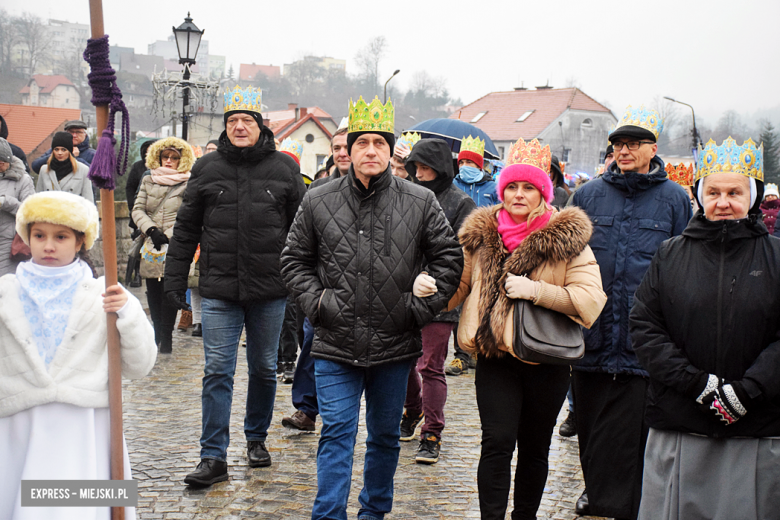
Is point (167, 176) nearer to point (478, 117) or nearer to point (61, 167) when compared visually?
point (61, 167)

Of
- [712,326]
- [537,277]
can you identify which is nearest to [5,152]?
[537,277]

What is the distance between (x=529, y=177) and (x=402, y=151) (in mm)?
2744

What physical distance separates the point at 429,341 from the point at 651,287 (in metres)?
2.21

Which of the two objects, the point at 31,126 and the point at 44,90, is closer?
the point at 44,90

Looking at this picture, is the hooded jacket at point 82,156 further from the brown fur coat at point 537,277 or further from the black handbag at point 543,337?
the black handbag at point 543,337

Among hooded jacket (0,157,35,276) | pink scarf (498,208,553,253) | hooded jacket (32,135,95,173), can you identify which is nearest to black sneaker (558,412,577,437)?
pink scarf (498,208,553,253)

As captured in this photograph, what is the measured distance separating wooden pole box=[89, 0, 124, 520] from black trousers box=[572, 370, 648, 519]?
268 centimetres

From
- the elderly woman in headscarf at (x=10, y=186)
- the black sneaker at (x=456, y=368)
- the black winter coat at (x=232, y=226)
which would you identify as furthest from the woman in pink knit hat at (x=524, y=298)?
the black sneaker at (x=456, y=368)

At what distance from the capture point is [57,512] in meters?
3.15

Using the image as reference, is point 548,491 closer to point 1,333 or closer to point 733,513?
point 733,513

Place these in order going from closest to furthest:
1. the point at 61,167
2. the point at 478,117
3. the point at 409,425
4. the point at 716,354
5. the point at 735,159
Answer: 1. the point at 716,354
2. the point at 735,159
3. the point at 409,425
4. the point at 61,167
5. the point at 478,117

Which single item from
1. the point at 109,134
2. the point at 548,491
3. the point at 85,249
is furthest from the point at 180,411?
A: the point at 109,134

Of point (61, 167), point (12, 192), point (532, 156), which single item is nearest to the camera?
point (532, 156)

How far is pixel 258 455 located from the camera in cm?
543
